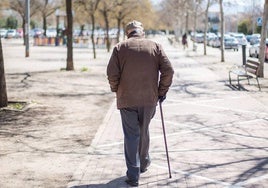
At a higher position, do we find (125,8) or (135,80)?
(125,8)

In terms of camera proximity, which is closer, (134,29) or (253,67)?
(134,29)

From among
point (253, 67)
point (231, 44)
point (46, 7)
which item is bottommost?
point (253, 67)

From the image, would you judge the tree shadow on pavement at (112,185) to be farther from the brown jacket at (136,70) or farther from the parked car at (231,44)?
the parked car at (231,44)

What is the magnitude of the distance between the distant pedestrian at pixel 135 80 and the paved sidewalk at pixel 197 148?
1.62 ft

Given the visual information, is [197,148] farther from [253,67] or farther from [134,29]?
[253,67]

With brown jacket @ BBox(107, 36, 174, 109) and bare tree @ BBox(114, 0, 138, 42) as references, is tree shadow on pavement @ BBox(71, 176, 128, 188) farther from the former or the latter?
bare tree @ BBox(114, 0, 138, 42)

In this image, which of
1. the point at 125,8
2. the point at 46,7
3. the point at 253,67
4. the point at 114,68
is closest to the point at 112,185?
the point at 114,68

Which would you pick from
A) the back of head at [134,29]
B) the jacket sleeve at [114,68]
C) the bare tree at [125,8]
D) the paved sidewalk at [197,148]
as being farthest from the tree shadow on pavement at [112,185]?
the bare tree at [125,8]

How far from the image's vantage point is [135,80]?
598 cm

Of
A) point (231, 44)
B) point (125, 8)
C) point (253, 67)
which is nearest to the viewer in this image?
point (253, 67)

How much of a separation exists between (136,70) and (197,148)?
8.26 ft

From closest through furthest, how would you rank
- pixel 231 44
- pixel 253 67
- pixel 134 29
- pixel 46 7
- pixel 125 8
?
pixel 134 29, pixel 253 67, pixel 125 8, pixel 231 44, pixel 46 7

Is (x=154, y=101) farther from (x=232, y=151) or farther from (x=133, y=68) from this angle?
(x=232, y=151)

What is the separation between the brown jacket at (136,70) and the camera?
595 cm
